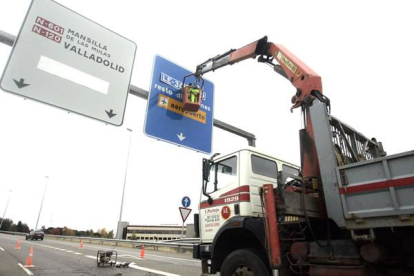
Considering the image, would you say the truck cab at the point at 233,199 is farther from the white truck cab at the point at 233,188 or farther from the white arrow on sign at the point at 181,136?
the white arrow on sign at the point at 181,136

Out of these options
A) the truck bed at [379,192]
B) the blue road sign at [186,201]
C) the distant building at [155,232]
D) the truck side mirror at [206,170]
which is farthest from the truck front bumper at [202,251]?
the distant building at [155,232]

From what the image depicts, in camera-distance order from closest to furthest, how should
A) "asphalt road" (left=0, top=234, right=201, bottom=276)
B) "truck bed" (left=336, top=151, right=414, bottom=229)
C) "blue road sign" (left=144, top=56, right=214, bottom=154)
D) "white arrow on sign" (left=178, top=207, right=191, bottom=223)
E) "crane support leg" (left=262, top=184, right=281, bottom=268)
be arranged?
"truck bed" (left=336, top=151, right=414, bottom=229) < "crane support leg" (left=262, top=184, right=281, bottom=268) < "blue road sign" (left=144, top=56, right=214, bottom=154) < "asphalt road" (left=0, top=234, right=201, bottom=276) < "white arrow on sign" (left=178, top=207, right=191, bottom=223)

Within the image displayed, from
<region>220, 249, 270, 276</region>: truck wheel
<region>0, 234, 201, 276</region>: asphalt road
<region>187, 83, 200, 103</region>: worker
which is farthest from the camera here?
<region>0, 234, 201, 276</region>: asphalt road

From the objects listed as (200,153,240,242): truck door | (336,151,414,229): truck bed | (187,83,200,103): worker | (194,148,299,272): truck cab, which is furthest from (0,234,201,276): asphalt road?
(336,151,414,229): truck bed

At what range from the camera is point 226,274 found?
14.2 feet

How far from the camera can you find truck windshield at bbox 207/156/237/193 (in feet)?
16.6

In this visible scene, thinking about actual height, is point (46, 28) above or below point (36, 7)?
below

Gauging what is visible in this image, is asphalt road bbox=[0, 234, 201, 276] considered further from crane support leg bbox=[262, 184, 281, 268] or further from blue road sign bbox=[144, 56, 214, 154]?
crane support leg bbox=[262, 184, 281, 268]

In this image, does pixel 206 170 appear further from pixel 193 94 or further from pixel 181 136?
pixel 193 94

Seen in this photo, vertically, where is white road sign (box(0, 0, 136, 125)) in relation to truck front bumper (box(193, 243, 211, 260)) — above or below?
above

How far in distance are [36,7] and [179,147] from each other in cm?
381

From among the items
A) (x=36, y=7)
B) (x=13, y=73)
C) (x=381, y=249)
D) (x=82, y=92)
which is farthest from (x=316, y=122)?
(x=36, y=7)

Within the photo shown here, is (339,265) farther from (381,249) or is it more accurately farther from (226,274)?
(226,274)

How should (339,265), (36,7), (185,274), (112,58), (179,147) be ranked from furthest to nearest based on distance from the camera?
(185,274), (179,147), (112,58), (36,7), (339,265)
